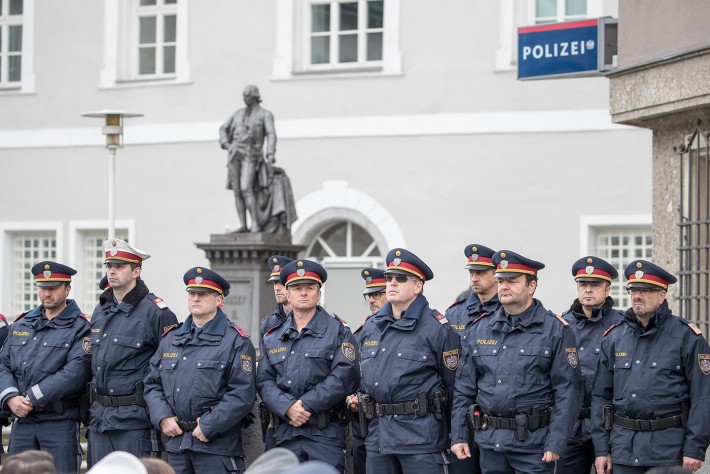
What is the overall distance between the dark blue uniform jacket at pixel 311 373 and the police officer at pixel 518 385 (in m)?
0.82

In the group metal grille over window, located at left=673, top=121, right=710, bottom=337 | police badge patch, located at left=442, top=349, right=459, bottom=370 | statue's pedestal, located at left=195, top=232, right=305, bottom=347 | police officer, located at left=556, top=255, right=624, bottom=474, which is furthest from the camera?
statue's pedestal, located at left=195, top=232, right=305, bottom=347

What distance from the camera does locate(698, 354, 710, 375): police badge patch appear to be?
27.2ft

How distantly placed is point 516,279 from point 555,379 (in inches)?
26.4

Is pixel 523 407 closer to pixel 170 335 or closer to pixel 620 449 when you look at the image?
pixel 620 449

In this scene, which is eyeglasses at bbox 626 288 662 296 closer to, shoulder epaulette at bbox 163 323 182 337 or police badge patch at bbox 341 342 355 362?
police badge patch at bbox 341 342 355 362

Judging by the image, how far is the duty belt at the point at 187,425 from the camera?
926 centimetres

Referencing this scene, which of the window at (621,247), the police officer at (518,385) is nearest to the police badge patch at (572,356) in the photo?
the police officer at (518,385)

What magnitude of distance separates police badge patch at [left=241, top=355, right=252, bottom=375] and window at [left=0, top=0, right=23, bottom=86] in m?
18.0

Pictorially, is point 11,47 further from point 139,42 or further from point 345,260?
point 345,260

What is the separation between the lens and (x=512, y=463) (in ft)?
28.0

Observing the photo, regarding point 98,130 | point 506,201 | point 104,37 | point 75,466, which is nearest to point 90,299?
point 98,130

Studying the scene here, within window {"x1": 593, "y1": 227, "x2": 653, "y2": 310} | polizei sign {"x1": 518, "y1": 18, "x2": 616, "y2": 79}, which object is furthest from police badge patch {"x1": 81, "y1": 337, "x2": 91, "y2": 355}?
window {"x1": 593, "y1": 227, "x2": 653, "y2": 310}

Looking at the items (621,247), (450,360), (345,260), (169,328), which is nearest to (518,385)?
(450,360)

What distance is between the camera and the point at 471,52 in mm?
22781
